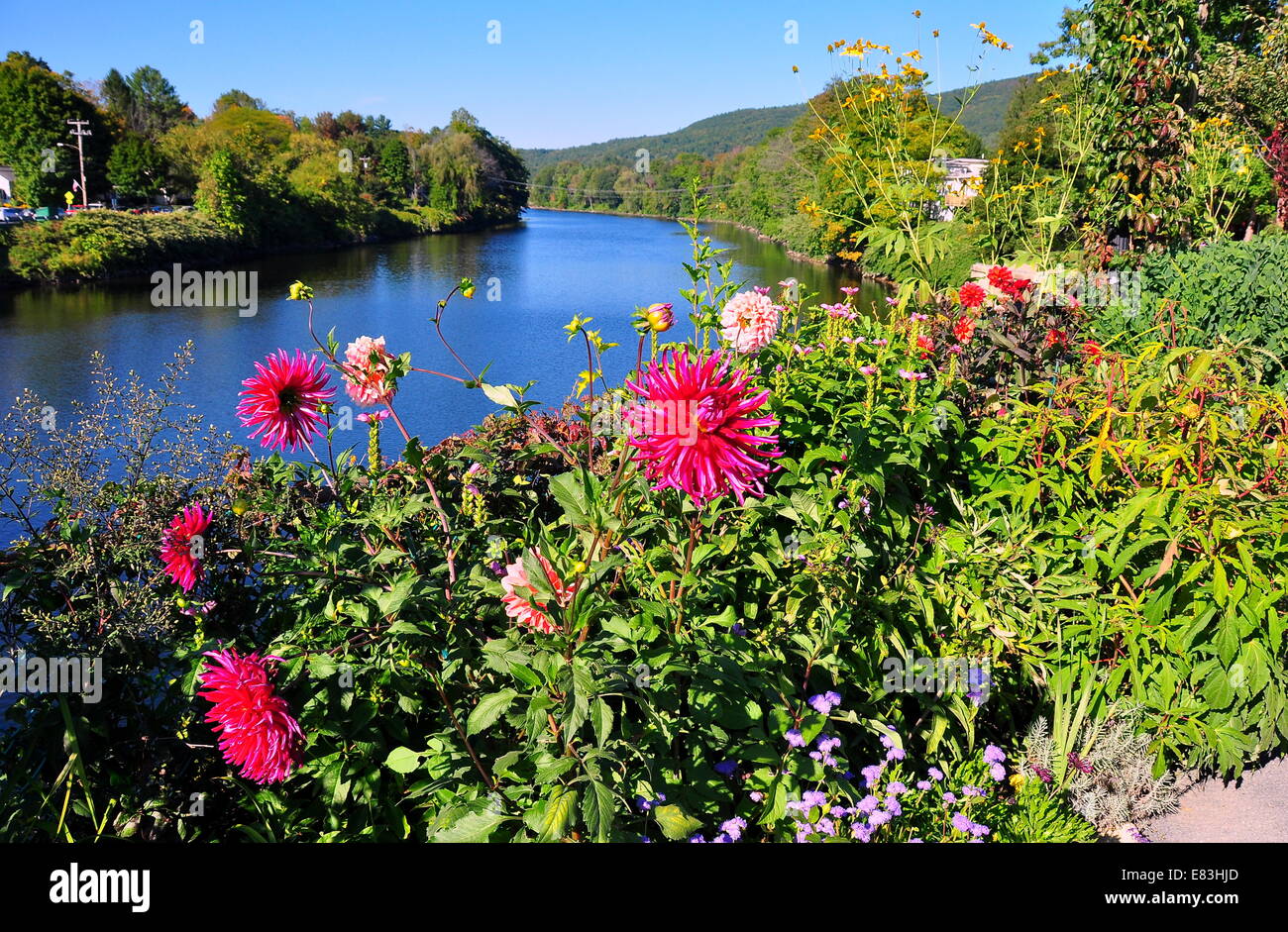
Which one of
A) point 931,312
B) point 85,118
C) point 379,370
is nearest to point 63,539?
point 379,370

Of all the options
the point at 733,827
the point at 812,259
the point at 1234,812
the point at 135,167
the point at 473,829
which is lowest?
the point at 1234,812

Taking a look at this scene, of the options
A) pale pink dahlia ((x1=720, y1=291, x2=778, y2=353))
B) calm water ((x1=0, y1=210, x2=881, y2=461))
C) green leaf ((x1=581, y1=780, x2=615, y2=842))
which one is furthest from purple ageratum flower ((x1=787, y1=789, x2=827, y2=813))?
calm water ((x1=0, y1=210, x2=881, y2=461))

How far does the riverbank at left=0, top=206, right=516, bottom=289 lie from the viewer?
25.9 m

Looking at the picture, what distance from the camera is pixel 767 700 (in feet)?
7.43

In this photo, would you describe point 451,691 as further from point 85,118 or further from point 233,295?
point 85,118

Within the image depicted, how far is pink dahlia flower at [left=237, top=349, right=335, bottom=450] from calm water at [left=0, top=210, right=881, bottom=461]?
7.47 m

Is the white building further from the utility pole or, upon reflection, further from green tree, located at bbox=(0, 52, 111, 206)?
green tree, located at bbox=(0, 52, 111, 206)

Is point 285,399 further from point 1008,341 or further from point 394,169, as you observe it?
point 394,169

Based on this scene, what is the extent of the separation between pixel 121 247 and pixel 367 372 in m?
32.0

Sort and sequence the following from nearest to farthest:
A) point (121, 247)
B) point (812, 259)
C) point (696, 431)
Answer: point (696, 431) < point (121, 247) < point (812, 259)

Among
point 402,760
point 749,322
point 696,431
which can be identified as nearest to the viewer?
point 696,431

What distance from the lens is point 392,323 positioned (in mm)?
19859

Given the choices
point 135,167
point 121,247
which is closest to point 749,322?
point 121,247

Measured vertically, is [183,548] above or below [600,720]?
above
